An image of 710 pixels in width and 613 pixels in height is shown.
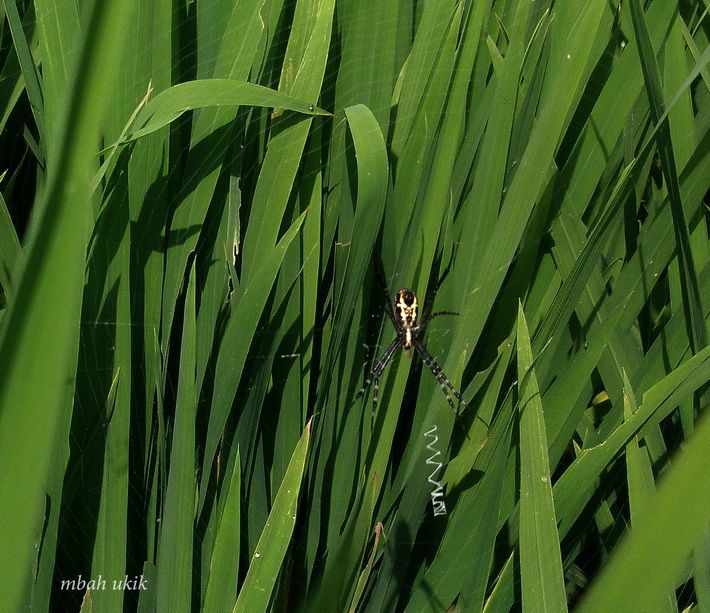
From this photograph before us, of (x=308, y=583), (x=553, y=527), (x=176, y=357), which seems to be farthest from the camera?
(x=176, y=357)

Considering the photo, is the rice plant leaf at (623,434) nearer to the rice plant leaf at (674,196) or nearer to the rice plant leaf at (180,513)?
the rice plant leaf at (674,196)

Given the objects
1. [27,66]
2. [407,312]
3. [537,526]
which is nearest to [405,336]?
[407,312]

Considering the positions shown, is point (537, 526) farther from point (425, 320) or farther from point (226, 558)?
point (425, 320)

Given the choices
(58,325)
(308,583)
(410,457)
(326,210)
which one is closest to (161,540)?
(308,583)

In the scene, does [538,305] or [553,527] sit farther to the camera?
[538,305]

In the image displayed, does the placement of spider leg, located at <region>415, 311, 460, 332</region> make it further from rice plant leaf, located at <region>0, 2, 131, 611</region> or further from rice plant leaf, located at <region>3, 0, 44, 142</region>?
rice plant leaf, located at <region>0, 2, 131, 611</region>

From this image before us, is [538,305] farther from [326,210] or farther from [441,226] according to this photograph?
[326,210]

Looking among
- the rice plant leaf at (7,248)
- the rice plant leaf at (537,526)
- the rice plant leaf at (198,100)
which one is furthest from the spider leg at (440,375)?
the rice plant leaf at (7,248)

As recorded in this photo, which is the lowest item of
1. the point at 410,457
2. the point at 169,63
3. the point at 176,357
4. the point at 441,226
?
the point at 410,457
